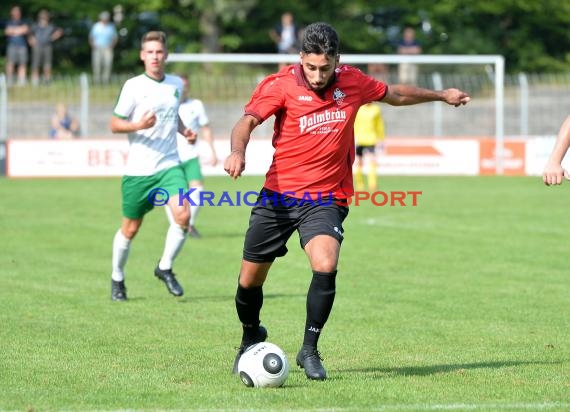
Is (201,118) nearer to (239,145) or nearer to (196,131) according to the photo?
(196,131)

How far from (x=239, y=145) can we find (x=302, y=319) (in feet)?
10.2

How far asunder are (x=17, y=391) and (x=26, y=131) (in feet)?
82.8

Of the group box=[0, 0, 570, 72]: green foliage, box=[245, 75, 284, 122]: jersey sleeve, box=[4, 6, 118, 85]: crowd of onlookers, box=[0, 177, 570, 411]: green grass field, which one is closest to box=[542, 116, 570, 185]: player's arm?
box=[0, 177, 570, 411]: green grass field

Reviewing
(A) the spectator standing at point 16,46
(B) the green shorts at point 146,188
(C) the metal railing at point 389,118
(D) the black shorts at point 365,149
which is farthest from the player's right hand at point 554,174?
(A) the spectator standing at point 16,46

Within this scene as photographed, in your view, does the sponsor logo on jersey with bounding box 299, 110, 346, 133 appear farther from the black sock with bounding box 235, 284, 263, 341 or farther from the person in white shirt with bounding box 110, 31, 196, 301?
the person in white shirt with bounding box 110, 31, 196, 301

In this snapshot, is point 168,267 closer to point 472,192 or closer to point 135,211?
point 135,211

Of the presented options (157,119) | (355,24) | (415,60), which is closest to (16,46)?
(415,60)

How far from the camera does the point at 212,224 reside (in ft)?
60.8

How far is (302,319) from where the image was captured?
974 centimetres

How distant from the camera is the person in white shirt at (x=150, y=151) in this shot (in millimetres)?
10641

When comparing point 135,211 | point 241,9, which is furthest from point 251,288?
point 241,9

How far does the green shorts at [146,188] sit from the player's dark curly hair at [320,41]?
3.86 meters

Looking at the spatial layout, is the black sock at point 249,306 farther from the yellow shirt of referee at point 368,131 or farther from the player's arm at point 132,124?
the yellow shirt of referee at point 368,131

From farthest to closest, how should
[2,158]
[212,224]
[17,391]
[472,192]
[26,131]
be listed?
[26,131] → [2,158] → [472,192] → [212,224] → [17,391]
